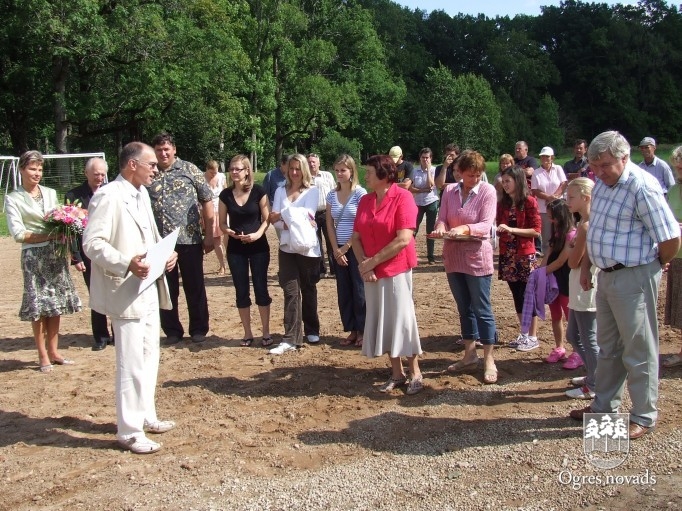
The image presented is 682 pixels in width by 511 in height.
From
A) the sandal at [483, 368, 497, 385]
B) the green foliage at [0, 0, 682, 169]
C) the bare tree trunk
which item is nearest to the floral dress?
the sandal at [483, 368, 497, 385]

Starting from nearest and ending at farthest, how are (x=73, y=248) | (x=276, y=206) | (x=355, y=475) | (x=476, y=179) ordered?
(x=355, y=475) → (x=476, y=179) → (x=73, y=248) → (x=276, y=206)

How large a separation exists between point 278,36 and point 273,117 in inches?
218

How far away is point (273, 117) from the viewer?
152 ft

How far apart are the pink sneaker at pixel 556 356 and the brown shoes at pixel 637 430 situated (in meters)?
1.69

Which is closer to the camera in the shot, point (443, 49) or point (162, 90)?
point (162, 90)

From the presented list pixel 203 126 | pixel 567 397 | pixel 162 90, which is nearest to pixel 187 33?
pixel 162 90

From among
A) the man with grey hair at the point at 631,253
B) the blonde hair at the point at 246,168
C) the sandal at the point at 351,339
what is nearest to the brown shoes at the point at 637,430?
the man with grey hair at the point at 631,253

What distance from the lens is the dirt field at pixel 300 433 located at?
154 inches

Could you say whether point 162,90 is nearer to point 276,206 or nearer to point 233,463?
point 276,206

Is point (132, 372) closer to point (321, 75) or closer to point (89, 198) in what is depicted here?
point (89, 198)

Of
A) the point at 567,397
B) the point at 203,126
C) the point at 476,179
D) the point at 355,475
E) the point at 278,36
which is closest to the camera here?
the point at 355,475

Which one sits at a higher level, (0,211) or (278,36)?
(278,36)

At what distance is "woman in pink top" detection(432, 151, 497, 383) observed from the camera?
5.57 m

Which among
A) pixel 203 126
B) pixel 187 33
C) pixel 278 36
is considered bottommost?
pixel 203 126
